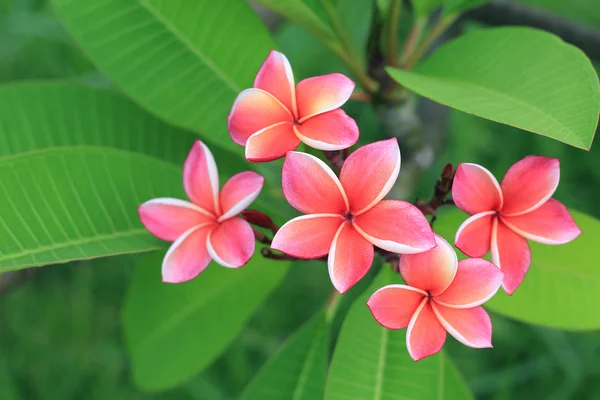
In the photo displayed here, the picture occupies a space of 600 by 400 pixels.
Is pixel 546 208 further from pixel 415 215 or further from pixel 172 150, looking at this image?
pixel 172 150

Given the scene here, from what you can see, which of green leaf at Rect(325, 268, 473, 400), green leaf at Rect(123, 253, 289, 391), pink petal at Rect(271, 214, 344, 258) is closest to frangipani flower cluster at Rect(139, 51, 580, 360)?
pink petal at Rect(271, 214, 344, 258)

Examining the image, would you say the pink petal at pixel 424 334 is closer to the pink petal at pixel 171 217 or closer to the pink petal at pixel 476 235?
the pink petal at pixel 476 235

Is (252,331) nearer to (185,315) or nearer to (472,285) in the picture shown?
(185,315)

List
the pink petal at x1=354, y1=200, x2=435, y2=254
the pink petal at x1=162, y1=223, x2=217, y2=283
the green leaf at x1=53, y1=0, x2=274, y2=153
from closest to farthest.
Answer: the pink petal at x1=354, y1=200, x2=435, y2=254, the pink petal at x1=162, y1=223, x2=217, y2=283, the green leaf at x1=53, y1=0, x2=274, y2=153

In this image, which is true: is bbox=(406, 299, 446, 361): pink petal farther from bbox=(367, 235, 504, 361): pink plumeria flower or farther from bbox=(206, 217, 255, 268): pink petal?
bbox=(206, 217, 255, 268): pink petal

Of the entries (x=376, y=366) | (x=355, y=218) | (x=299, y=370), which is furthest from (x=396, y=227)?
(x=299, y=370)
